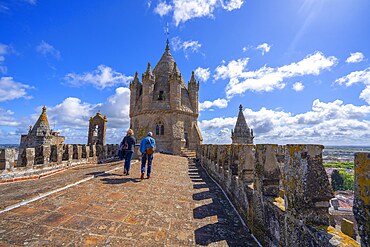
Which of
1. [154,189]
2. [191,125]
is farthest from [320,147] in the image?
[191,125]

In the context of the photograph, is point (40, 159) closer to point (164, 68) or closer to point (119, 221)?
point (119, 221)

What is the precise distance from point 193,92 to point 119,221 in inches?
1052

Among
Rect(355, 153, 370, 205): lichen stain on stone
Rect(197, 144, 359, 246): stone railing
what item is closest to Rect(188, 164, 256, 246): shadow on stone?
Rect(197, 144, 359, 246): stone railing

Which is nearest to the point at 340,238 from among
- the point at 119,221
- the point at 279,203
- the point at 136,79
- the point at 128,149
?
the point at 279,203

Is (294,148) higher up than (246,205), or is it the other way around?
(294,148)

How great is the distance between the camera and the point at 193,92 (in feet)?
96.0

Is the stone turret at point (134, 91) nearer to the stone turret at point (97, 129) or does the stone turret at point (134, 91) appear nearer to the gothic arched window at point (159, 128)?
the gothic arched window at point (159, 128)

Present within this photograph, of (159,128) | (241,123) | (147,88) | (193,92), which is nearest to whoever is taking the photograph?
(159,128)

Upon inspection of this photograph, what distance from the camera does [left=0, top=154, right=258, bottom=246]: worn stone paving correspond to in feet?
9.08

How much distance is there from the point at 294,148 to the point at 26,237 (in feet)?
12.0

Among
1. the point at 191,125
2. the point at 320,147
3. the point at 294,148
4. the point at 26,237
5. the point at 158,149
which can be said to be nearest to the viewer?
the point at 320,147

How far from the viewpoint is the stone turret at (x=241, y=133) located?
25.3 meters

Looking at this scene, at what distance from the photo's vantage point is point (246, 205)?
3.95 m

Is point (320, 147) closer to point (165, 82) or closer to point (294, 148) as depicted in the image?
point (294, 148)
